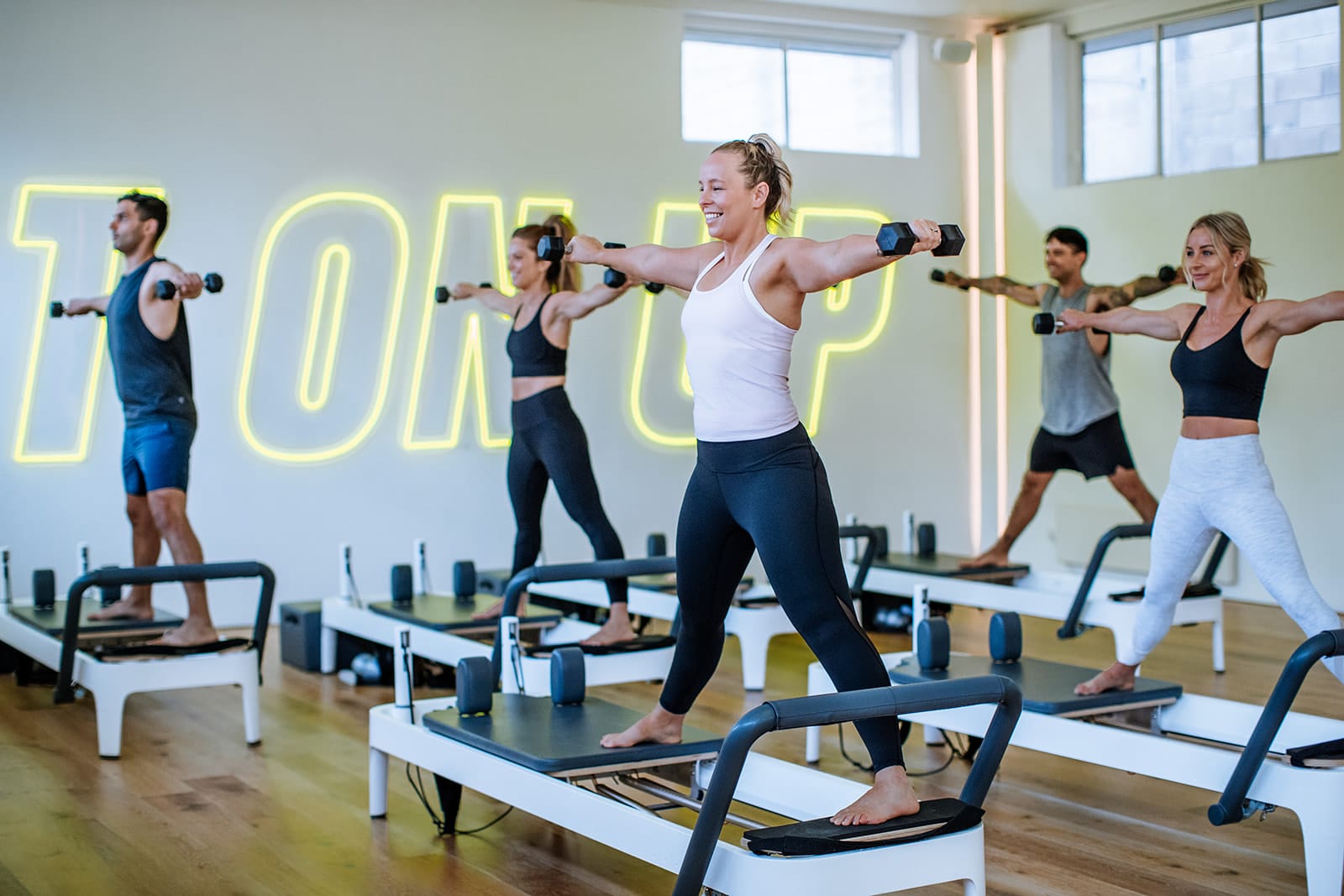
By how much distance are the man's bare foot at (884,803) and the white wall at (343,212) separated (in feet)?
14.8

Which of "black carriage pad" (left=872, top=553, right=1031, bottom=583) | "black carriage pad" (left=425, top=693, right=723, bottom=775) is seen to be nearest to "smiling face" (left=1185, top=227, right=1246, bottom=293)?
"black carriage pad" (left=425, top=693, right=723, bottom=775)

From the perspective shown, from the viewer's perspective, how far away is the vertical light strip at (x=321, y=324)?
648 cm

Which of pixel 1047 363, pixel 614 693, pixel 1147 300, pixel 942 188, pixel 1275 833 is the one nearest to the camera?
pixel 1275 833

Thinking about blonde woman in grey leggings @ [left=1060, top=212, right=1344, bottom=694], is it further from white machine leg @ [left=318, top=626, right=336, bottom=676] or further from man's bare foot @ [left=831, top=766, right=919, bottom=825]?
white machine leg @ [left=318, top=626, right=336, bottom=676]

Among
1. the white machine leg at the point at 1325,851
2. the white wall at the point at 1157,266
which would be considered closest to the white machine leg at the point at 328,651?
the white machine leg at the point at 1325,851

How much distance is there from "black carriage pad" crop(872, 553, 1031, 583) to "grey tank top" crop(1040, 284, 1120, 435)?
0.59 metres

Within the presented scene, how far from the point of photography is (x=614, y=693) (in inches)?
195

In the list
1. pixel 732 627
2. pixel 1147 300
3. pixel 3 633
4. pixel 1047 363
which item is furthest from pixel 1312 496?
pixel 3 633

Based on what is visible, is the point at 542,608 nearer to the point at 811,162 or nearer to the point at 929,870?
the point at 929,870

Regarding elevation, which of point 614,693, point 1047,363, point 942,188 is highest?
point 942,188

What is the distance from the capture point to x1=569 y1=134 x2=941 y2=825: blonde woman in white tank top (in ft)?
8.02

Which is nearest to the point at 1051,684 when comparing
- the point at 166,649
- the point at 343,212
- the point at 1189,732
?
the point at 1189,732

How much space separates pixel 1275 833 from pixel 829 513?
1.54 m

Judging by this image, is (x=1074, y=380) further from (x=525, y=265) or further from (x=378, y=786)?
(x=378, y=786)
